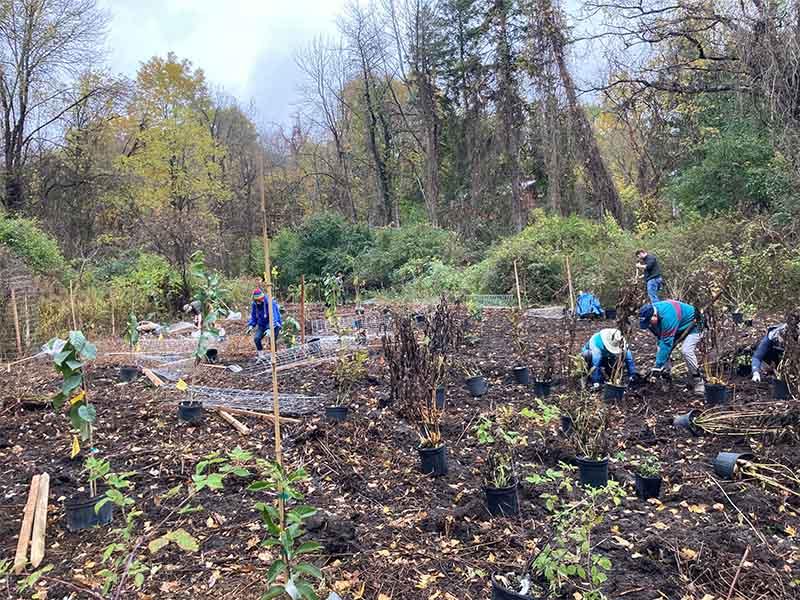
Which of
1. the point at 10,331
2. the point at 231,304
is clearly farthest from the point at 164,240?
the point at 10,331

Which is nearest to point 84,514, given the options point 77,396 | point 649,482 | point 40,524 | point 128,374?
point 40,524

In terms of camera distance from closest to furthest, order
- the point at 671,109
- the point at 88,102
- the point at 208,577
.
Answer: the point at 208,577, the point at 671,109, the point at 88,102

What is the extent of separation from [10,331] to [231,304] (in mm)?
6428

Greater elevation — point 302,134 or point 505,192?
point 302,134

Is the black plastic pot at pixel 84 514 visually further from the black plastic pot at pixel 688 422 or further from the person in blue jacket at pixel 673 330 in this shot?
the person in blue jacket at pixel 673 330

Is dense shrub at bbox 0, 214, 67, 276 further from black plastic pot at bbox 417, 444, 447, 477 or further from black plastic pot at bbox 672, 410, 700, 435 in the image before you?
black plastic pot at bbox 672, 410, 700, 435

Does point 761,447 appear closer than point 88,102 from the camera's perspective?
Yes

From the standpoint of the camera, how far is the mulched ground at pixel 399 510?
2723 millimetres

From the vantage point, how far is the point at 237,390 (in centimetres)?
631

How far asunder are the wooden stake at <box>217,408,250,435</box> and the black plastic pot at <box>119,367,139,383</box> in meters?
2.54

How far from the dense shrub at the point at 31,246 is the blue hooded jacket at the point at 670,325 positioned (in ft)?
43.2

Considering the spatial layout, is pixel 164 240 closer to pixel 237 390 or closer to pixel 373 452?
pixel 237 390

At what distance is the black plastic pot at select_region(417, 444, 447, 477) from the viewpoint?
13.2ft

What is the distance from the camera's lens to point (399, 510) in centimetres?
354
